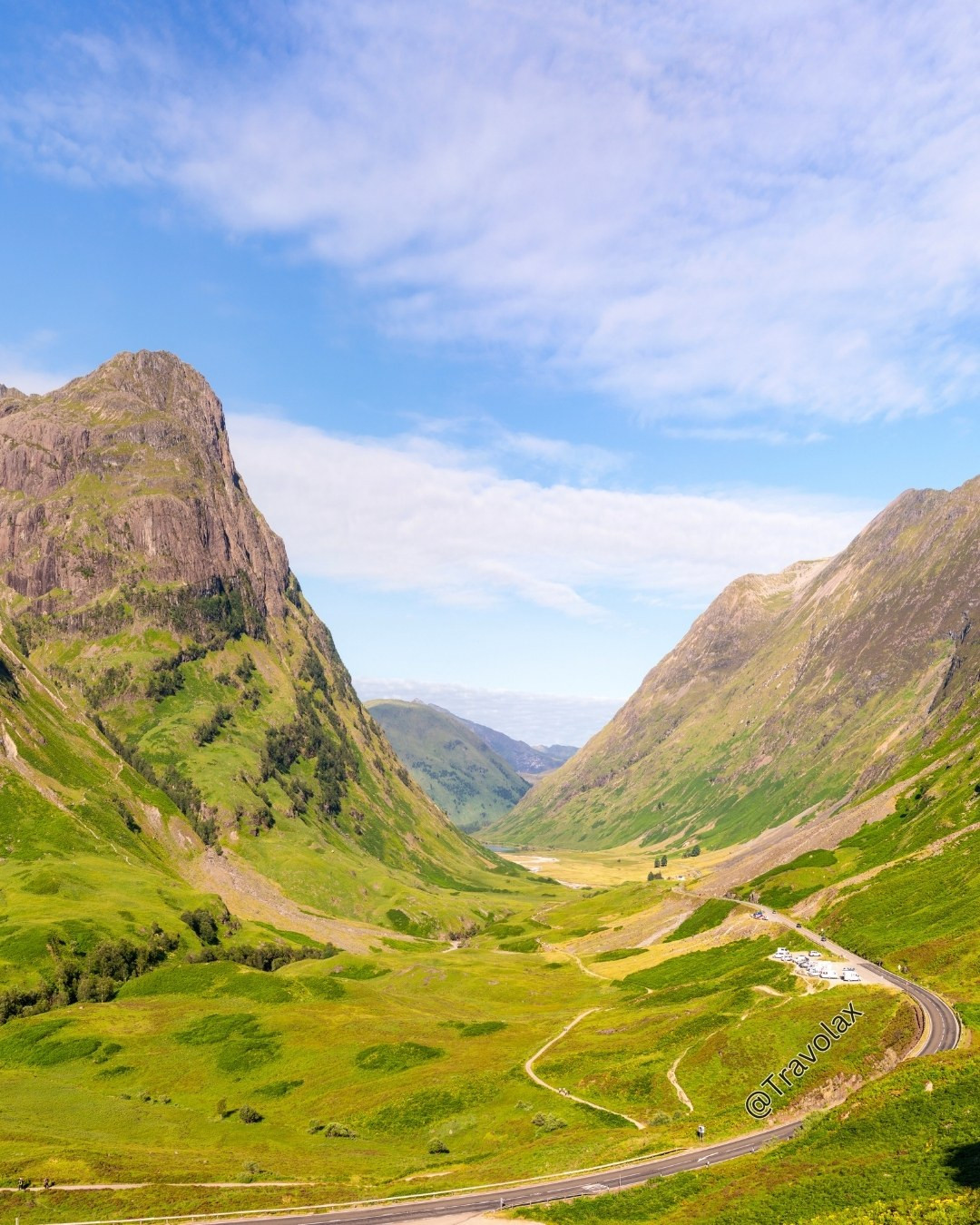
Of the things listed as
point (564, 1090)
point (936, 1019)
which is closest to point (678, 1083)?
point (564, 1090)

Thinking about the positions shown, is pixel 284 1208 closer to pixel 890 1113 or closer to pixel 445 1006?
pixel 890 1113

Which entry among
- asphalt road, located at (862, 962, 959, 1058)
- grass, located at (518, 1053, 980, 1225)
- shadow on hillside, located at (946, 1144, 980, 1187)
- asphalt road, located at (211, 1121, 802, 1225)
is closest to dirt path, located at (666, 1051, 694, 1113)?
asphalt road, located at (211, 1121, 802, 1225)

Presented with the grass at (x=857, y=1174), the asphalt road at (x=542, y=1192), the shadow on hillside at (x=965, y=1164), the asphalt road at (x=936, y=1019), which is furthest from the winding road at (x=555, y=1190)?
the shadow on hillside at (x=965, y=1164)

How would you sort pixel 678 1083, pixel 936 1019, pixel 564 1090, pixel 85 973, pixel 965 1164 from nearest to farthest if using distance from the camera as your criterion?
1. pixel 965 1164
2. pixel 936 1019
3. pixel 678 1083
4. pixel 564 1090
5. pixel 85 973

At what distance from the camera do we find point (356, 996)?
17112 centimetres

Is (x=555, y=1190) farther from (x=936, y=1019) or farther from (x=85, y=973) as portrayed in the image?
(x=85, y=973)

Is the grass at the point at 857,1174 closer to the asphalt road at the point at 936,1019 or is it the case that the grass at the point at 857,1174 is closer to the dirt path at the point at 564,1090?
the asphalt road at the point at 936,1019

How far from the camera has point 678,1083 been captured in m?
91.9

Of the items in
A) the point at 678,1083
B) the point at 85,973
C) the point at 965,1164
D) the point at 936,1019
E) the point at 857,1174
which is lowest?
the point at 85,973

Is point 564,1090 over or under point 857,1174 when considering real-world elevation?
under

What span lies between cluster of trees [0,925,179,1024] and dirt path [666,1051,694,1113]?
122 meters

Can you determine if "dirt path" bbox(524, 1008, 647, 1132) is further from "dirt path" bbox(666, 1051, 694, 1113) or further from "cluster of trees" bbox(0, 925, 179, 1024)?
"cluster of trees" bbox(0, 925, 179, 1024)

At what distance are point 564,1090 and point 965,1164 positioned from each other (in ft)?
204

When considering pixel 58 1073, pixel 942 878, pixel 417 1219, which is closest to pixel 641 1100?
pixel 417 1219
